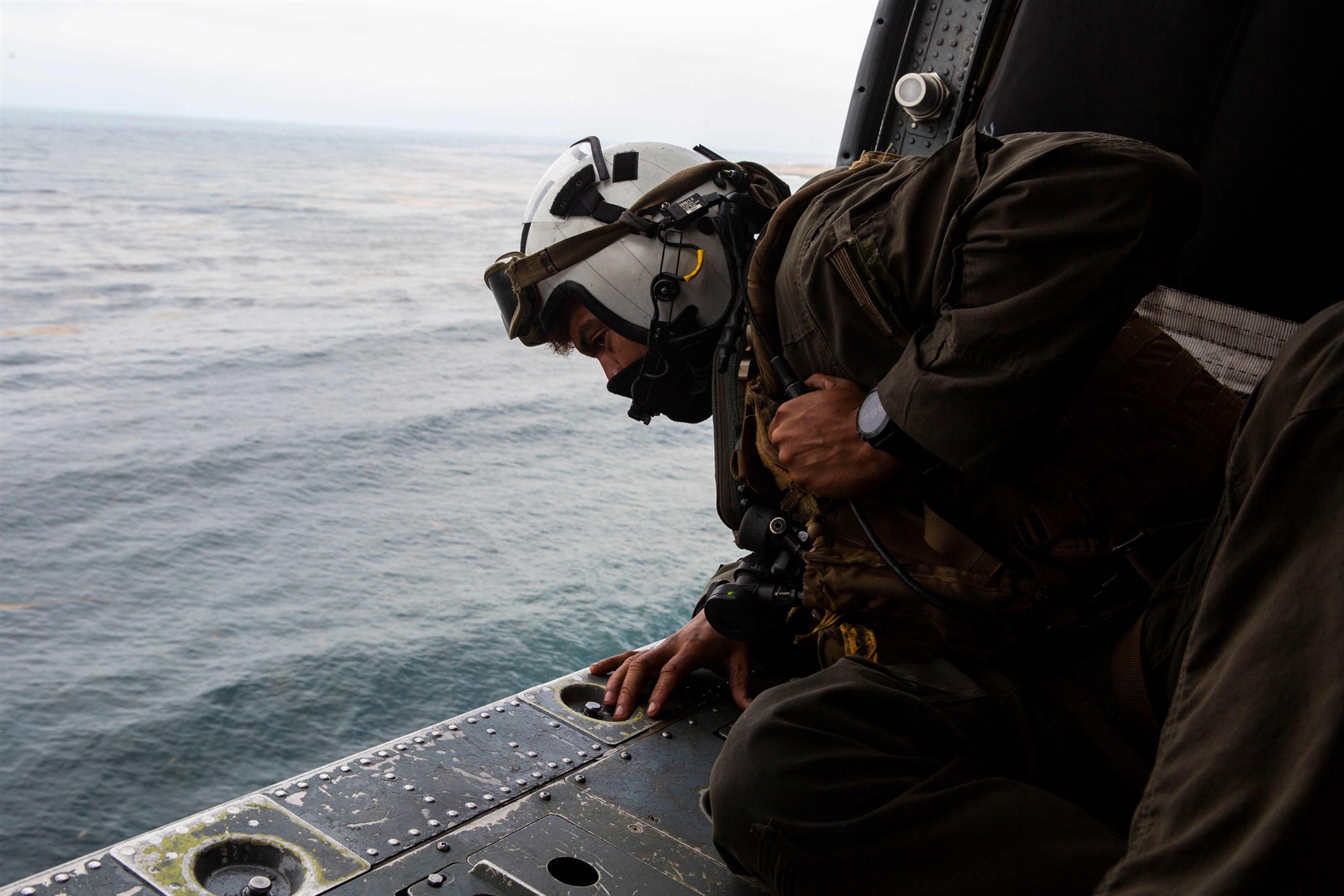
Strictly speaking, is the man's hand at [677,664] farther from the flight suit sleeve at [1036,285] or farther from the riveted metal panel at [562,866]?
the flight suit sleeve at [1036,285]

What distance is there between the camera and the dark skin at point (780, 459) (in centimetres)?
171

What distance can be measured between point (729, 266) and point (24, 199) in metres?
21.1

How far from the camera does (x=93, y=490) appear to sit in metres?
6.25

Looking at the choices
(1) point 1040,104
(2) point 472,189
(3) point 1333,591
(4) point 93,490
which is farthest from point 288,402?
(2) point 472,189

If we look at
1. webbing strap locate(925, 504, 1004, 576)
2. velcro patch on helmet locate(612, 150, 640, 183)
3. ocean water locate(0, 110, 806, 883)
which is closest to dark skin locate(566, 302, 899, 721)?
webbing strap locate(925, 504, 1004, 576)

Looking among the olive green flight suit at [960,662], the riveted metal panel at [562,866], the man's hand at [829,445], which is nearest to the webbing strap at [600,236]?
the olive green flight suit at [960,662]

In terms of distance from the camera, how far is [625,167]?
2271 millimetres

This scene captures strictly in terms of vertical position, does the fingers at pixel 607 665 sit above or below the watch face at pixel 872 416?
below

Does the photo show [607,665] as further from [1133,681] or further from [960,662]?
[1133,681]

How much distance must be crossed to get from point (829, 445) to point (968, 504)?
9.7 inches

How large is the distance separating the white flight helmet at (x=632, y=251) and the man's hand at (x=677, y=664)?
0.69 meters

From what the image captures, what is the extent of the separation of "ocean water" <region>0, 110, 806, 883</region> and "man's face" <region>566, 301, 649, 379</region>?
226 cm

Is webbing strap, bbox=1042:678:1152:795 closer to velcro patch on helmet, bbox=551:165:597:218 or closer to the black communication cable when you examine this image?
the black communication cable

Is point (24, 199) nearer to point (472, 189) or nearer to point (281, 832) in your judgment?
point (472, 189)
